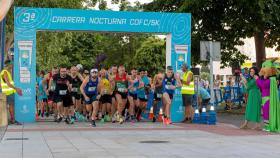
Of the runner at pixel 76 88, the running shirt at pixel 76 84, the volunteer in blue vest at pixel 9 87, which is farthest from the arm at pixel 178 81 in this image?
the volunteer in blue vest at pixel 9 87

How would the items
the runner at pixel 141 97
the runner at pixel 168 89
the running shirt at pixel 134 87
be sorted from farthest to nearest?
the runner at pixel 141 97, the running shirt at pixel 134 87, the runner at pixel 168 89

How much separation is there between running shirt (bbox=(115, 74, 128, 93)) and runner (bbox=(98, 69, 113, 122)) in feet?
1.25

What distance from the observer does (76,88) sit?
767 inches

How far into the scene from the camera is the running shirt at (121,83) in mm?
18484

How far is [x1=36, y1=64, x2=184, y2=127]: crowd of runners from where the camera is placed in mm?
17703

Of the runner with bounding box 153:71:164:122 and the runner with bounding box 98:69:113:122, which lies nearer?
the runner with bounding box 98:69:113:122

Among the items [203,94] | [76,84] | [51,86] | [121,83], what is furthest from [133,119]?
[51,86]

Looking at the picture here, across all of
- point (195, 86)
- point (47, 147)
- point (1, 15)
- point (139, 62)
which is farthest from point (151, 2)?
point (139, 62)

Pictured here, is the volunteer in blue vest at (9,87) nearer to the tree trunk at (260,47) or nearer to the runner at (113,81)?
the runner at (113,81)

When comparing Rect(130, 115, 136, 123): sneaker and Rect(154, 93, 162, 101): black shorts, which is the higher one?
Rect(154, 93, 162, 101): black shorts

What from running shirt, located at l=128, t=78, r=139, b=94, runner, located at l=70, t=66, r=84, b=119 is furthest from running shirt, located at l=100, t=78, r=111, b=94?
runner, located at l=70, t=66, r=84, b=119

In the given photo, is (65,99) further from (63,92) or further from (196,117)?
(196,117)

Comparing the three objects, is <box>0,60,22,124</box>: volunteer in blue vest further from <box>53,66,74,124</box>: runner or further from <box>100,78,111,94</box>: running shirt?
<box>100,78,111,94</box>: running shirt

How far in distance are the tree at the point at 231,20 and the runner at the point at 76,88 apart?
832cm
